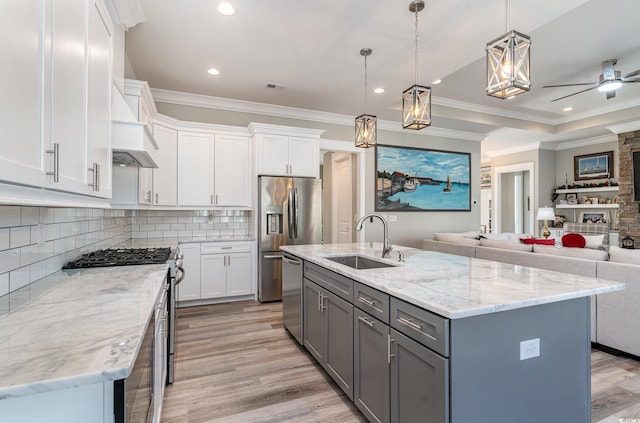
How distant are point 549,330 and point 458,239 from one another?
3090 mm

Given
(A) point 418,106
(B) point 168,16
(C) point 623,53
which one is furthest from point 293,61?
(C) point 623,53

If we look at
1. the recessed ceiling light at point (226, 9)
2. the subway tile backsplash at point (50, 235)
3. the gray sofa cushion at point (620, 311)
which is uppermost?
the recessed ceiling light at point (226, 9)

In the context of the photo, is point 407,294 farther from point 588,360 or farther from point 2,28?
point 2,28

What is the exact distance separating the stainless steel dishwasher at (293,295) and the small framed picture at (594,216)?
23.5ft

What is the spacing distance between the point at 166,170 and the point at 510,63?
3815mm

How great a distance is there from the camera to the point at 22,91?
0.92 metres

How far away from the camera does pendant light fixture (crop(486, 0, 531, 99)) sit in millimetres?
1890

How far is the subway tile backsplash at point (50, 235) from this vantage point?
1434mm

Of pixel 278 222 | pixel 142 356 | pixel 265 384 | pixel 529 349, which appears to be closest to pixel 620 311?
pixel 529 349

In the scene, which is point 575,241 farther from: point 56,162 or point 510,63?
point 56,162

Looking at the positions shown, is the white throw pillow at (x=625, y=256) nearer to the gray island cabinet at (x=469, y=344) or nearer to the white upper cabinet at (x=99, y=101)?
the gray island cabinet at (x=469, y=344)

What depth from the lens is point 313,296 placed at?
2666 millimetres

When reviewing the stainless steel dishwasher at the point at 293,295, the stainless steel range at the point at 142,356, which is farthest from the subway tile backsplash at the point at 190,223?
the stainless steel range at the point at 142,356

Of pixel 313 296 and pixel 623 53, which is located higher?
pixel 623 53
